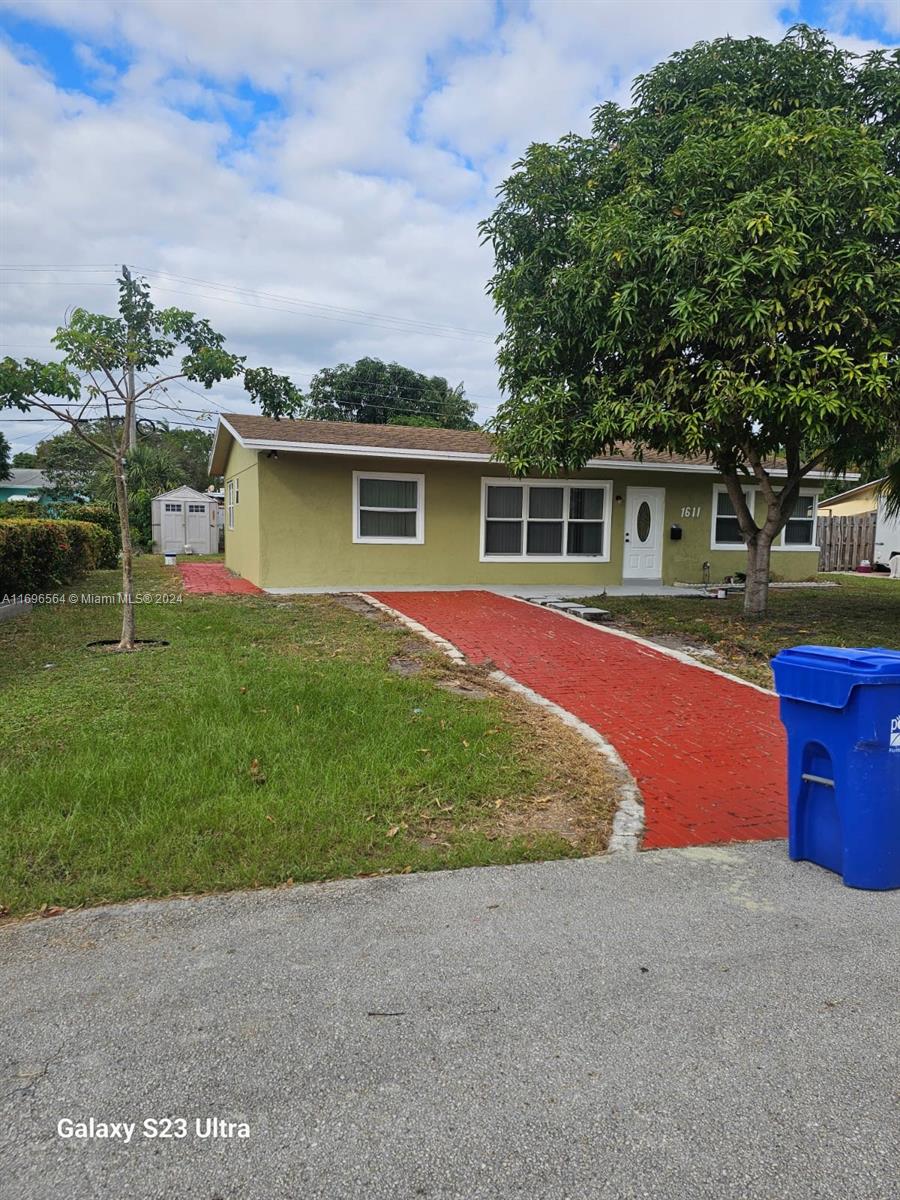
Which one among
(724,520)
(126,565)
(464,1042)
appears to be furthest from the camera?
(724,520)

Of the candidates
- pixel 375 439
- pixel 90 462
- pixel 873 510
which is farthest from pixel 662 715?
pixel 90 462

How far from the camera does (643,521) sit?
17.3 m

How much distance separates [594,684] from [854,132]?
7030 millimetres

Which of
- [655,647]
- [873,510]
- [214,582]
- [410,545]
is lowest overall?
[655,647]

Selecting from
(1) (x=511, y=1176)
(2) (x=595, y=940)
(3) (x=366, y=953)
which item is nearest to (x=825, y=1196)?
(1) (x=511, y=1176)

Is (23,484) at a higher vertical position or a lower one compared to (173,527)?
higher

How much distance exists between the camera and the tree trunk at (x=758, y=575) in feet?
39.2

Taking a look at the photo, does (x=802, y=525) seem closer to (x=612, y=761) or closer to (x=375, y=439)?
(x=375, y=439)

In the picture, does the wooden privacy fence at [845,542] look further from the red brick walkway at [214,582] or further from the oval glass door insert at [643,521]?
the red brick walkway at [214,582]

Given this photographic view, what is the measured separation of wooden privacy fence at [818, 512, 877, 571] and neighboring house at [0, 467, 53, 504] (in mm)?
33819

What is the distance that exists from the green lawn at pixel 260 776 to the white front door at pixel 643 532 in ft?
32.5

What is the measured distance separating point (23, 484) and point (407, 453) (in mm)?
38790

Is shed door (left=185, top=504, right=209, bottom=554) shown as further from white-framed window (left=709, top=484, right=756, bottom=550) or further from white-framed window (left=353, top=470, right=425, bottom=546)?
white-framed window (left=709, top=484, right=756, bottom=550)

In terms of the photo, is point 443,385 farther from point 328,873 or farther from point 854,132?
point 328,873
